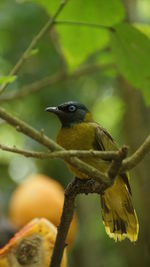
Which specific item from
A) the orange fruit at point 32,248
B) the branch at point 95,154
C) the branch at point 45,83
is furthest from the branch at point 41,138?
the branch at point 45,83

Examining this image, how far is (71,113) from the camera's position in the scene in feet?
7.65

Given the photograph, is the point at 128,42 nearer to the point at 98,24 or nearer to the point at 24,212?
the point at 98,24

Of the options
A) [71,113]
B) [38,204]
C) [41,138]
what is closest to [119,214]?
[71,113]

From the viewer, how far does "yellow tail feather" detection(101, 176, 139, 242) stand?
2.13 meters

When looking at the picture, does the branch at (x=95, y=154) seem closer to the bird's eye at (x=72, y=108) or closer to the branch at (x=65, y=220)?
the branch at (x=65, y=220)

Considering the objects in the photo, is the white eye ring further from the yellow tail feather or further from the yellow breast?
the yellow tail feather

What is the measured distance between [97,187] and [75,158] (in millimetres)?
243

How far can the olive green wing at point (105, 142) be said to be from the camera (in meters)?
2.08

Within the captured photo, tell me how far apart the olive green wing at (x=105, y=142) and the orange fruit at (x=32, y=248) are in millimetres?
359

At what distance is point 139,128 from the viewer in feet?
10.0

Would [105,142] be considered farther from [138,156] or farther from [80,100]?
[80,100]

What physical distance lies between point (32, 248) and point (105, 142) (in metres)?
0.49

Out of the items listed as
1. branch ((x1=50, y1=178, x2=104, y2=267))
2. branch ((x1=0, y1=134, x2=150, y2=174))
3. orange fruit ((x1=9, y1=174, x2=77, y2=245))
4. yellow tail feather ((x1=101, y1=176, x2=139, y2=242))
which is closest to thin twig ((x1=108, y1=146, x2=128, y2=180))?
branch ((x1=0, y1=134, x2=150, y2=174))

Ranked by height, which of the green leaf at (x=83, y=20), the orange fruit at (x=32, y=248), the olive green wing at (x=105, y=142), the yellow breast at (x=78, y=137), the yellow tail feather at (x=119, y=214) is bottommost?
the orange fruit at (x=32, y=248)
